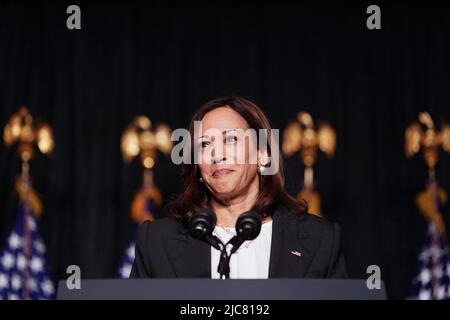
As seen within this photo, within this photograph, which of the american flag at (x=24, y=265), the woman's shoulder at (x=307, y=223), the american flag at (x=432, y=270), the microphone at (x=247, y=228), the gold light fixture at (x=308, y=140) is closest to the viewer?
the microphone at (x=247, y=228)

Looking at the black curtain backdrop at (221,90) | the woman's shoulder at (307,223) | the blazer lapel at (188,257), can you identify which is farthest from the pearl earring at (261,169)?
the black curtain backdrop at (221,90)

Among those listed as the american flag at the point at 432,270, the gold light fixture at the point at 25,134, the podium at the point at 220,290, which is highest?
the gold light fixture at the point at 25,134

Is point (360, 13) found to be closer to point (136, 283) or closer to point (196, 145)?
point (196, 145)

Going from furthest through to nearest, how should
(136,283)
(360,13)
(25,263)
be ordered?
(360,13)
(25,263)
(136,283)

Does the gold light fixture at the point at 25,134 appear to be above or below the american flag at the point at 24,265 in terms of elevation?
above

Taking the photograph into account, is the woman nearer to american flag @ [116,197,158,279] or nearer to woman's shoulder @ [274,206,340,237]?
woman's shoulder @ [274,206,340,237]

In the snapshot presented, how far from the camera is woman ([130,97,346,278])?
7.47 ft

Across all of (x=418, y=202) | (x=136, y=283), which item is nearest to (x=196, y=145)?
(x=136, y=283)

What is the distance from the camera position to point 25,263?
17.2ft

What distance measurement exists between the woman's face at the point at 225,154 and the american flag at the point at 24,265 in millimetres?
3217

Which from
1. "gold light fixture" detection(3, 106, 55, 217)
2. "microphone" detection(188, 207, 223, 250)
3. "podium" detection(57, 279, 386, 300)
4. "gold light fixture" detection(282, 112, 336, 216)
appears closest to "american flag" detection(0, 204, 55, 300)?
"gold light fixture" detection(3, 106, 55, 217)

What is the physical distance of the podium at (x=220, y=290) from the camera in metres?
1.35

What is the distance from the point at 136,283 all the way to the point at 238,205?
1106 mm

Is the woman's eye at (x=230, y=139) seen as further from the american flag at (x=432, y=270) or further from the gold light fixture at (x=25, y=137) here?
the american flag at (x=432, y=270)
